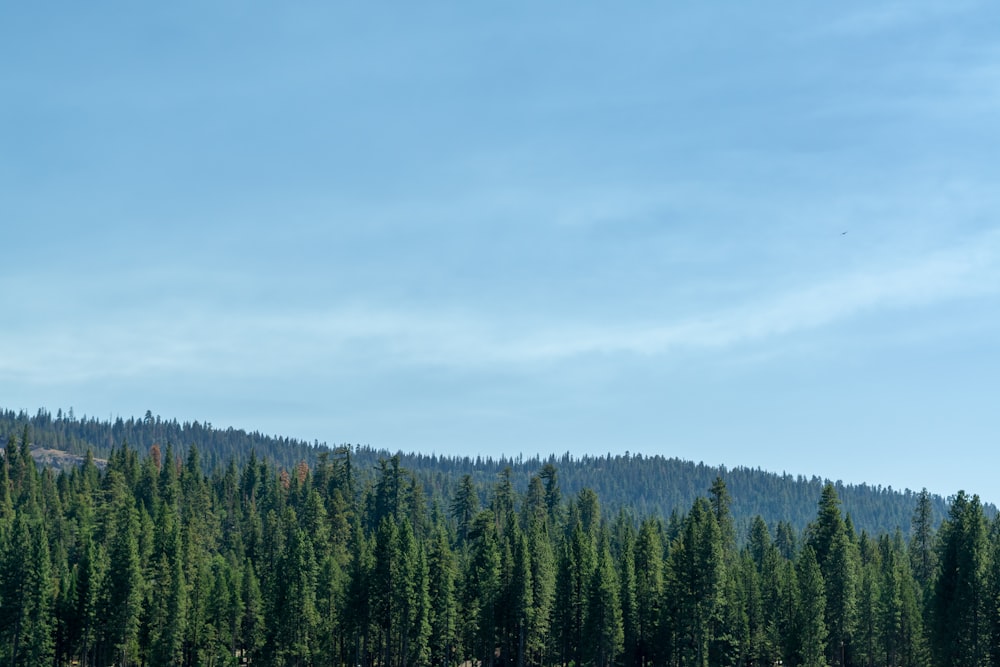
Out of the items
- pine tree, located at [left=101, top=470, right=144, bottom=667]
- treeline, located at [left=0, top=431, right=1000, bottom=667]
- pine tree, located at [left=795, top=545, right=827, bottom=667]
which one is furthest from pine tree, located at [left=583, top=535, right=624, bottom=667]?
pine tree, located at [left=101, top=470, right=144, bottom=667]

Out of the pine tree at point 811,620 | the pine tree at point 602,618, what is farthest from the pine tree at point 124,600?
the pine tree at point 811,620

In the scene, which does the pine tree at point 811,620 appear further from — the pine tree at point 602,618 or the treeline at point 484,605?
the pine tree at point 602,618

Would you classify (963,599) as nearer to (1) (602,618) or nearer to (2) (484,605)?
(1) (602,618)

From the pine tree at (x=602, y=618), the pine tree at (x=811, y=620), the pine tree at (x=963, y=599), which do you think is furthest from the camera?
the pine tree at (x=602, y=618)

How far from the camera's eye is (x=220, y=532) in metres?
192


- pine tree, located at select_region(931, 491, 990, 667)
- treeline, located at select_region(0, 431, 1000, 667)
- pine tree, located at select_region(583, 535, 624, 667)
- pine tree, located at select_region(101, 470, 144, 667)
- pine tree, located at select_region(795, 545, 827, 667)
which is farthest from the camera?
pine tree, located at select_region(101, 470, 144, 667)

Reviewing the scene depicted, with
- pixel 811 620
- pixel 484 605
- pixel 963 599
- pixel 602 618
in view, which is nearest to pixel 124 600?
pixel 484 605

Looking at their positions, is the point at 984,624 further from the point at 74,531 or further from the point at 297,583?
the point at 74,531

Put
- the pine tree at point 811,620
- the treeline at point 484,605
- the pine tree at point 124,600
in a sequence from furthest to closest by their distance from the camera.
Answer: the pine tree at point 124,600 → the treeline at point 484,605 → the pine tree at point 811,620

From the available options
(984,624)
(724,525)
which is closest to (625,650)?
(724,525)

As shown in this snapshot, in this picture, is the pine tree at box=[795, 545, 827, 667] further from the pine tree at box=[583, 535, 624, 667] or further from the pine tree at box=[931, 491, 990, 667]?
the pine tree at box=[583, 535, 624, 667]

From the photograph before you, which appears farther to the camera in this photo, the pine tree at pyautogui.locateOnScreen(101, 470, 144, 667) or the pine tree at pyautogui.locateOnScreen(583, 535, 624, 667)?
the pine tree at pyautogui.locateOnScreen(101, 470, 144, 667)

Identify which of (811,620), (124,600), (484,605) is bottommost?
(124,600)

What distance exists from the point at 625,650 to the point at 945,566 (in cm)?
3447
